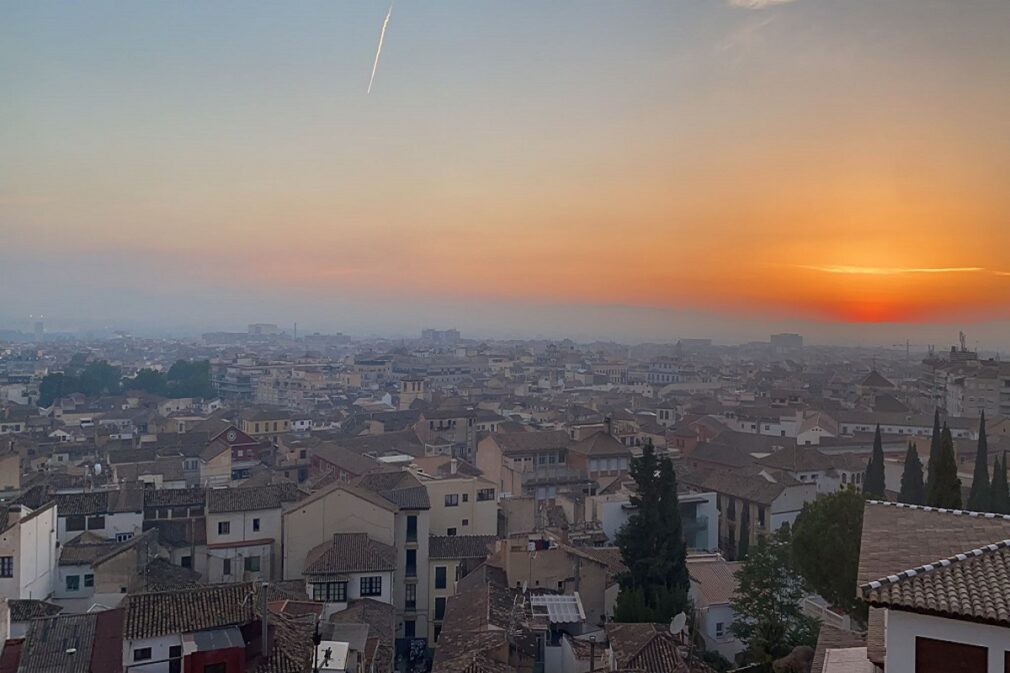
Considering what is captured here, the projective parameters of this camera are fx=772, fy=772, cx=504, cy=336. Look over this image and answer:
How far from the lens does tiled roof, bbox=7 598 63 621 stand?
17.0m

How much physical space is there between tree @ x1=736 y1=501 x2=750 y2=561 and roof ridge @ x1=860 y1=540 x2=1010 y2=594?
70.3 feet

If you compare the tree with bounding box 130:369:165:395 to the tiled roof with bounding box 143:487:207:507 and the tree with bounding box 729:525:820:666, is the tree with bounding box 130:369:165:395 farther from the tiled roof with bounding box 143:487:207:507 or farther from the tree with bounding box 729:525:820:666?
the tree with bounding box 729:525:820:666

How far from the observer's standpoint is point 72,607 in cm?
2064

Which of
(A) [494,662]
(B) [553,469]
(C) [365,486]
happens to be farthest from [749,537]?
(A) [494,662]

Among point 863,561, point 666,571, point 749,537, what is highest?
point 863,561

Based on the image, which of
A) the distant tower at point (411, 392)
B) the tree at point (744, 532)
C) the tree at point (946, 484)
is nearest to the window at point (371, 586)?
the tree at point (946, 484)

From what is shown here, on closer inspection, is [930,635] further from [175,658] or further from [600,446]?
[600,446]

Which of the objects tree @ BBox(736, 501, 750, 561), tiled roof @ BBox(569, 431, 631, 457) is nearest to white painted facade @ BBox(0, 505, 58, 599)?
tiled roof @ BBox(569, 431, 631, 457)

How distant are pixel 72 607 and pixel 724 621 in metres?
17.2

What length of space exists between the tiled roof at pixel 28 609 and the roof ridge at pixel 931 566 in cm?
1737

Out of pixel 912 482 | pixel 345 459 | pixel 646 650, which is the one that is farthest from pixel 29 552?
pixel 912 482

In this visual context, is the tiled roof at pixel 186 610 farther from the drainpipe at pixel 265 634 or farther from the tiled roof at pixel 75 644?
the tiled roof at pixel 75 644

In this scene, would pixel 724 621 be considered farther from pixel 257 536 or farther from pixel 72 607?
pixel 72 607

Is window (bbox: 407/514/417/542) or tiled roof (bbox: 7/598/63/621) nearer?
tiled roof (bbox: 7/598/63/621)
